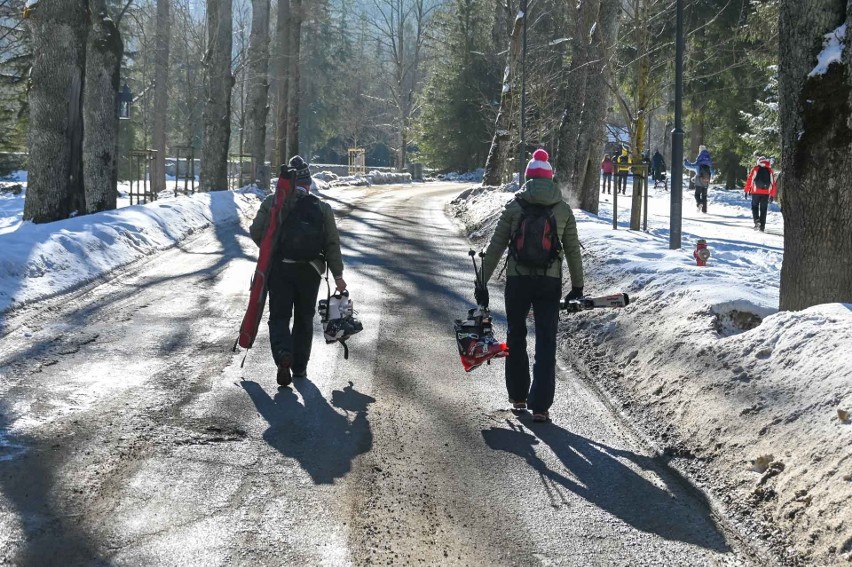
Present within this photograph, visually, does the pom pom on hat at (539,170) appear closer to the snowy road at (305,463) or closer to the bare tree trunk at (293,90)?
the snowy road at (305,463)

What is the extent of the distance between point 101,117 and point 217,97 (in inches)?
416

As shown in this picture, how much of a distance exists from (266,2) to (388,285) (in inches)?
904

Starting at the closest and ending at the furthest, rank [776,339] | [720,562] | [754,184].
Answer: [720,562] → [776,339] → [754,184]

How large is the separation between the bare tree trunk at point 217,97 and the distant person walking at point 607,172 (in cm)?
1401

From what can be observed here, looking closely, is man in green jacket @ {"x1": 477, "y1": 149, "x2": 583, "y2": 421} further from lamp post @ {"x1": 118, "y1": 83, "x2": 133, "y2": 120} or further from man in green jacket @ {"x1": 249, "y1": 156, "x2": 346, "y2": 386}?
lamp post @ {"x1": 118, "y1": 83, "x2": 133, "y2": 120}

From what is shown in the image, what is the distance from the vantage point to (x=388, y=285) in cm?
1381

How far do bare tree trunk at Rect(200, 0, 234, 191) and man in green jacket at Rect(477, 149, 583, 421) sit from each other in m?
24.1

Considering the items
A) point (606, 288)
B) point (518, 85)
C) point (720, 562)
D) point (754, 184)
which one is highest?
point (518, 85)

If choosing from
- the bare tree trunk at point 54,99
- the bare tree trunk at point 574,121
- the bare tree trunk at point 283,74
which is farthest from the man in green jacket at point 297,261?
the bare tree trunk at point 283,74

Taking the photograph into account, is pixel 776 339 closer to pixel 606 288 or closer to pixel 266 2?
pixel 606 288

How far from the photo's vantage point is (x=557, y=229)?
7.42 metres

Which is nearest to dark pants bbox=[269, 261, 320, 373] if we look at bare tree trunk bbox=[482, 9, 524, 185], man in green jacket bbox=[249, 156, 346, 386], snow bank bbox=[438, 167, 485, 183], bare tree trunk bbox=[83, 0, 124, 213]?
man in green jacket bbox=[249, 156, 346, 386]

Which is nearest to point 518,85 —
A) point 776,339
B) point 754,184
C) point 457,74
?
point 754,184

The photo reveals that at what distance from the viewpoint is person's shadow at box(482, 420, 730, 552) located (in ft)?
17.1
